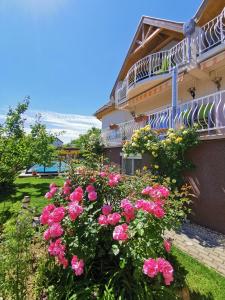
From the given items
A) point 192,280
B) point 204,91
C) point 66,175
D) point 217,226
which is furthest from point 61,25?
point 192,280

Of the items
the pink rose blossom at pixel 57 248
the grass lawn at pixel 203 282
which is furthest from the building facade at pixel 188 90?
the pink rose blossom at pixel 57 248

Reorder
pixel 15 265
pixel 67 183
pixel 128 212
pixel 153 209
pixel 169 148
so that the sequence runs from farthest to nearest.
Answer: pixel 169 148 → pixel 67 183 → pixel 15 265 → pixel 128 212 → pixel 153 209

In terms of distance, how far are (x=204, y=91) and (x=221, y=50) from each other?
330 centimetres

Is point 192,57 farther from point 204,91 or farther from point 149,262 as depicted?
point 149,262

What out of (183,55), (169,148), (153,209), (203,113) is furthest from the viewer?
(183,55)

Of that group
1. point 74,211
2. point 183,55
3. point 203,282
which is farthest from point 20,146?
point 203,282

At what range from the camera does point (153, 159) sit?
37.6 ft

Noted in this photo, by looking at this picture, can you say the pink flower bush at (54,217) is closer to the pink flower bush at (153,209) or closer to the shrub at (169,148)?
the pink flower bush at (153,209)

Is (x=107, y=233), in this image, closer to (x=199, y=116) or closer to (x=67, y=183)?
(x=67, y=183)

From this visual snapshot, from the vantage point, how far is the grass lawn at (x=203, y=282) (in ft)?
16.7

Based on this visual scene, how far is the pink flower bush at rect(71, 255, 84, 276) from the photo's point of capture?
161 inches

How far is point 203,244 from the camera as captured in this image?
26.3ft

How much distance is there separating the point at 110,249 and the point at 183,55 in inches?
524

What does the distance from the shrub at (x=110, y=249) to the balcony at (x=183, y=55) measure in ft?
34.7
